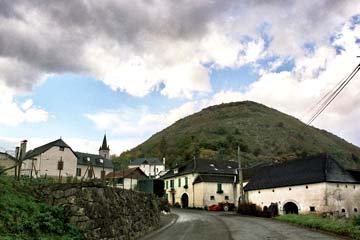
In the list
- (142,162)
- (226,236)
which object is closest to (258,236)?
(226,236)

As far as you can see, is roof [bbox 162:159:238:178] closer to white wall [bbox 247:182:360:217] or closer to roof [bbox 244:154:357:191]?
roof [bbox 244:154:357:191]

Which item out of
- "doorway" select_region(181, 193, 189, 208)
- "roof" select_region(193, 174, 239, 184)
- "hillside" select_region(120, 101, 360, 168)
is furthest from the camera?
"hillside" select_region(120, 101, 360, 168)

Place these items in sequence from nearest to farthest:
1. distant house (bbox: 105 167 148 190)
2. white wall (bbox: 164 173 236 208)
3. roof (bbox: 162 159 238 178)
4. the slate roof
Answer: distant house (bbox: 105 167 148 190)
white wall (bbox: 164 173 236 208)
roof (bbox: 162 159 238 178)
the slate roof

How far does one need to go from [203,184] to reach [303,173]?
18490mm

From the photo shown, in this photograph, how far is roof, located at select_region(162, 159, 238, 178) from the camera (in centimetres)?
5497

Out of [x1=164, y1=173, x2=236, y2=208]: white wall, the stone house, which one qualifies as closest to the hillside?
the stone house

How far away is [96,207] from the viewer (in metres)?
12.5

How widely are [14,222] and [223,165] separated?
5209 centimetres

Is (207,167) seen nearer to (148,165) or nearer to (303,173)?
(303,173)

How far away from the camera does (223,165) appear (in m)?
59.8

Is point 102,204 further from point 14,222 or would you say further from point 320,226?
point 320,226

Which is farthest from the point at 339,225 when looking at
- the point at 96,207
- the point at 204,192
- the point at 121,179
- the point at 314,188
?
the point at 204,192

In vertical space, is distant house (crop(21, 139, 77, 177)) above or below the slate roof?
below

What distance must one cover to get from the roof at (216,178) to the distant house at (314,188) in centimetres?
1350
